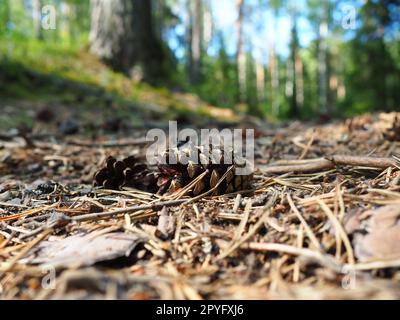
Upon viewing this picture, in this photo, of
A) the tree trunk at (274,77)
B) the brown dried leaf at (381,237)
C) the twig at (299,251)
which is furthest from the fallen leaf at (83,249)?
the tree trunk at (274,77)

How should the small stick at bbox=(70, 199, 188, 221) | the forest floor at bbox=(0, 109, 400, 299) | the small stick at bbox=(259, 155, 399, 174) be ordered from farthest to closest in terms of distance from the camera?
1. the small stick at bbox=(259, 155, 399, 174)
2. the small stick at bbox=(70, 199, 188, 221)
3. the forest floor at bbox=(0, 109, 400, 299)

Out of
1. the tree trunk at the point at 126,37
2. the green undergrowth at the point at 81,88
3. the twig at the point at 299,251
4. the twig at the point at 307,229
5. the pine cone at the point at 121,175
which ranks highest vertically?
the tree trunk at the point at 126,37

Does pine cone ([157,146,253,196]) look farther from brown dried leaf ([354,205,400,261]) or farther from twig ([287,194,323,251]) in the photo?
brown dried leaf ([354,205,400,261])

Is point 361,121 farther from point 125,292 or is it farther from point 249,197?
point 125,292

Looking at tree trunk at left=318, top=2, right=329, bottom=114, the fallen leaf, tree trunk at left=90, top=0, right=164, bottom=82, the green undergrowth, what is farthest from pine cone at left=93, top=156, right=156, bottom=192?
tree trunk at left=318, top=2, right=329, bottom=114

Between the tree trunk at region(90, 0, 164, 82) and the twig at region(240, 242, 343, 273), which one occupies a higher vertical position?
the tree trunk at region(90, 0, 164, 82)

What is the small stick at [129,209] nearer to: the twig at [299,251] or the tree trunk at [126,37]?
the twig at [299,251]

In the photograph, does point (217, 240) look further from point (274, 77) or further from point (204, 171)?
point (274, 77)
